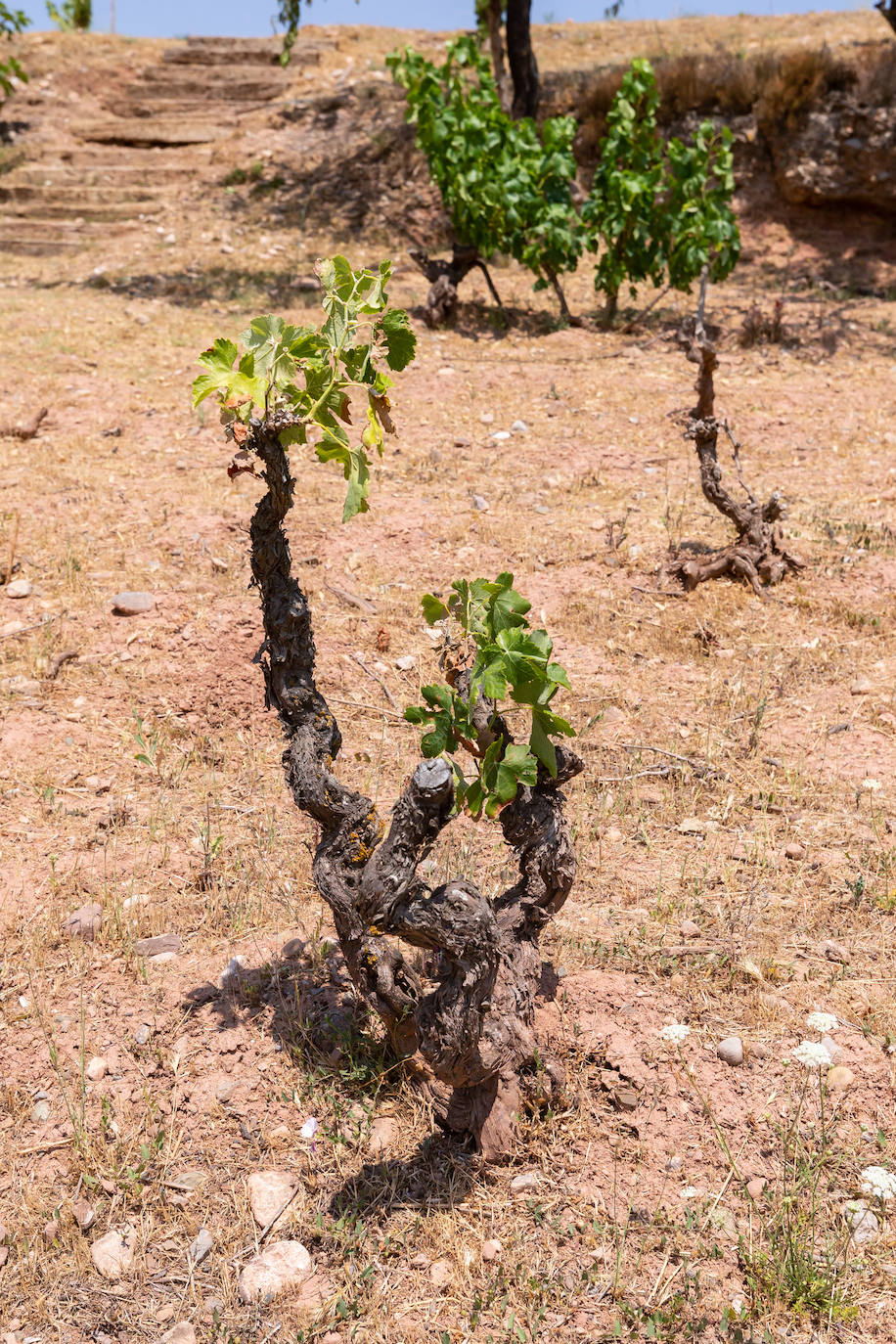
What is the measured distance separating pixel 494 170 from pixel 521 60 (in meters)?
3.49

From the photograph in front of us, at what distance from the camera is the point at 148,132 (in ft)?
44.8

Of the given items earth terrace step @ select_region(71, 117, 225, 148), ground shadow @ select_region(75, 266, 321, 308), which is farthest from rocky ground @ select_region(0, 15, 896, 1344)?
earth terrace step @ select_region(71, 117, 225, 148)

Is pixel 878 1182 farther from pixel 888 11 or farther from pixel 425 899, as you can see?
pixel 888 11

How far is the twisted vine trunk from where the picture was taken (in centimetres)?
238

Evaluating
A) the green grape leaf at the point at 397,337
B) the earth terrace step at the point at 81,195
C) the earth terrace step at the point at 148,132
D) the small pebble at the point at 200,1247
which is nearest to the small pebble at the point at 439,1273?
the small pebble at the point at 200,1247

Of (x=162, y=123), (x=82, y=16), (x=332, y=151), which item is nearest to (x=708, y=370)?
(x=332, y=151)

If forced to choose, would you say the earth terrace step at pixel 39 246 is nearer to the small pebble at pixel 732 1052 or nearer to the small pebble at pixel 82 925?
the small pebble at pixel 82 925

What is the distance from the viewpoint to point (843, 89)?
38.0 feet

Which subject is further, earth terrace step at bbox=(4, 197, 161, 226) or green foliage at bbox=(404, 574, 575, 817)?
earth terrace step at bbox=(4, 197, 161, 226)

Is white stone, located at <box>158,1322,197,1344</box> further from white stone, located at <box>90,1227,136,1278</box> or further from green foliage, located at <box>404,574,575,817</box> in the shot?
green foliage, located at <box>404,574,575,817</box>

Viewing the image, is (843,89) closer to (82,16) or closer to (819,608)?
(819,608)

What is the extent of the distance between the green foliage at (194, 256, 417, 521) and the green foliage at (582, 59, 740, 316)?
699cm

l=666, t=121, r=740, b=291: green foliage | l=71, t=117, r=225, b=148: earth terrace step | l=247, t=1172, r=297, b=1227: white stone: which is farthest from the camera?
l=71, t=117, r=225, b=148: earth terrace step

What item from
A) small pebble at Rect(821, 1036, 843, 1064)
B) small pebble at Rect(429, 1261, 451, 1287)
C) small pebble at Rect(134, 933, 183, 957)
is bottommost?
small pebble at Rect(429, 1261, 451, 1287)
